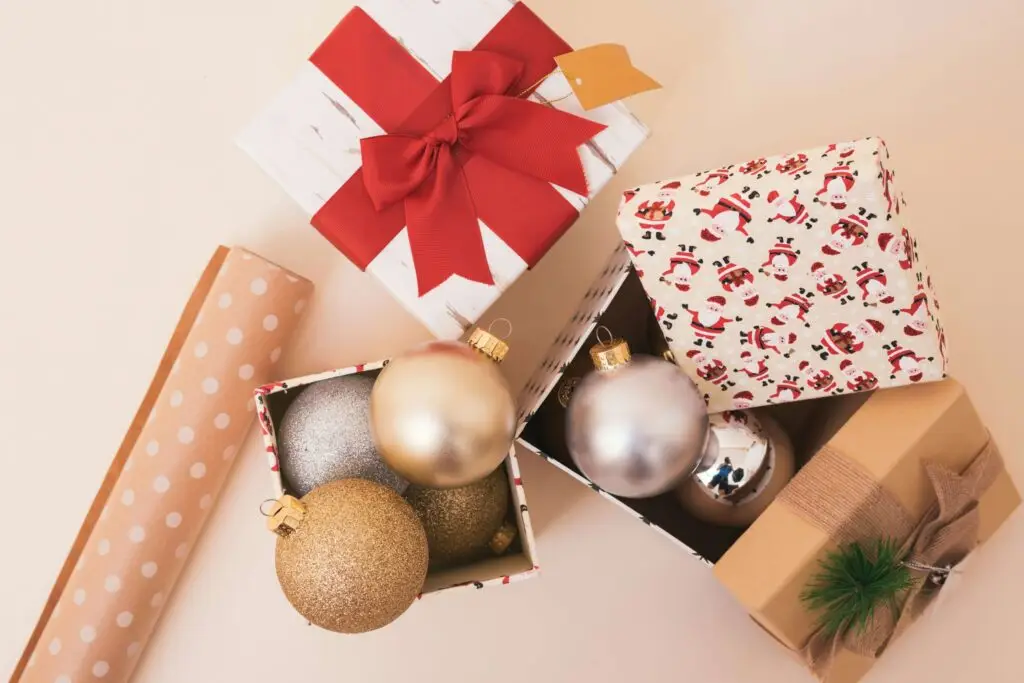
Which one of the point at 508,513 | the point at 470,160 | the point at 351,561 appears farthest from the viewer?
the point at 508,513

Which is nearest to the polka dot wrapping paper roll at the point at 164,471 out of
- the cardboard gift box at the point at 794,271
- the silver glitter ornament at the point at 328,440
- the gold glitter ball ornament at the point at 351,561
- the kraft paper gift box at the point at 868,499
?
the silver glitter ornament at the point at 328,440

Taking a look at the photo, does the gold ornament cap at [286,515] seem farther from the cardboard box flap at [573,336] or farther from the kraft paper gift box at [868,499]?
the kraft paper gift box at [868,499]

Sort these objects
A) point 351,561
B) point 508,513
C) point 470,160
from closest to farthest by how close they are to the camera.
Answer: point 351,561 → point 470,160 → point 508,513

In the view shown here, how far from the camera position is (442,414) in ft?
2.18

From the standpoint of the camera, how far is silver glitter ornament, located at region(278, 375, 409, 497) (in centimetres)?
76

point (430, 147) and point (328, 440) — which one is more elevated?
point (430, 147)

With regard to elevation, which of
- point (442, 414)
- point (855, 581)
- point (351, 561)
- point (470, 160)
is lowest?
point (855, 581)

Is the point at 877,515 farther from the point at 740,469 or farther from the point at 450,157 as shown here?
the point at 450,157

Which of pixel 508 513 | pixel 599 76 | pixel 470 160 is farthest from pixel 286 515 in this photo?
pixel 599 76

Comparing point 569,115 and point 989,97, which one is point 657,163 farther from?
point 989,97

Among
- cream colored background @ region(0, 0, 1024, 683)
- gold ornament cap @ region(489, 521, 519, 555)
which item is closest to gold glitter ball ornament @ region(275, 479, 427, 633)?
gold ornament cap @ region(489, 521, 519, 555)

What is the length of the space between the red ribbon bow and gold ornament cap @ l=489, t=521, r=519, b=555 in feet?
0.93

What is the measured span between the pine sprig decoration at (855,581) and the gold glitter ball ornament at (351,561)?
0.38 meters

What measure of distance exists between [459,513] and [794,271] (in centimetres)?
41
